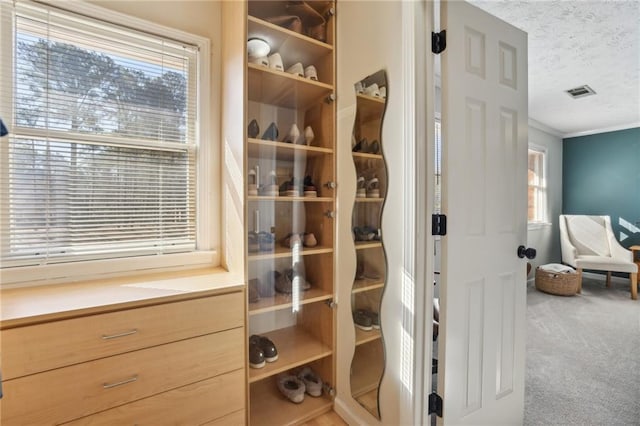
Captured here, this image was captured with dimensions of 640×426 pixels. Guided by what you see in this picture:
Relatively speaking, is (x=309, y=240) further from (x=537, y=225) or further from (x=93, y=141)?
(x=537, y=225)

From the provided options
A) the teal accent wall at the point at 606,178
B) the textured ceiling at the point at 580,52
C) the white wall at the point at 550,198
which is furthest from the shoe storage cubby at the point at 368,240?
the teal accent wall at the point at 606,178

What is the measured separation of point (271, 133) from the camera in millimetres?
1649

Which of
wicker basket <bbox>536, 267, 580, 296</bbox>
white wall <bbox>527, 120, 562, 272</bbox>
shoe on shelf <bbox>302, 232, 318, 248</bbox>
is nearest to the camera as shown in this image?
shoe on shelf <bbox>302, 232, 318, 248</bbox>

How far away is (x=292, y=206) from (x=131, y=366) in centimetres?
109

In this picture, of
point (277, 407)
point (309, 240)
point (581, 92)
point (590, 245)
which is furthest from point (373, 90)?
point (590, 245)

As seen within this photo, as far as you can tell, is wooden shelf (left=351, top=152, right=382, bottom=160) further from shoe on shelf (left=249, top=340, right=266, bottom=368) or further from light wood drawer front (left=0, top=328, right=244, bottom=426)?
shoe on shelf (left=249, top=340, right=266, bottom=368)

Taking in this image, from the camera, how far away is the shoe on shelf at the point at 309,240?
1.71 metres

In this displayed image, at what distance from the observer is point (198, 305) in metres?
1.23

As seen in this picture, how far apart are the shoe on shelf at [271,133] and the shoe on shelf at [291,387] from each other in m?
1.51

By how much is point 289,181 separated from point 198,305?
85 cm

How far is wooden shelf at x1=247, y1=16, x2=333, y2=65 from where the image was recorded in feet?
4.83

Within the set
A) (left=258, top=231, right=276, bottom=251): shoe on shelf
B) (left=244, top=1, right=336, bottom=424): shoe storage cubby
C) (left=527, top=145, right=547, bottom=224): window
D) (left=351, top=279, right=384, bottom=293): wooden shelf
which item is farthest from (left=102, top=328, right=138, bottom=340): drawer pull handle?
(left=527, top=145, right=547, bottom=224): window

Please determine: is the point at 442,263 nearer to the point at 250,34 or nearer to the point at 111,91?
the point at 250,34

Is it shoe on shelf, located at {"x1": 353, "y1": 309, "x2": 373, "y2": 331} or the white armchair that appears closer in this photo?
shoe on shelf, located at {"x1": 353, "y1": 309, "x2": 373, "y2": 331}
